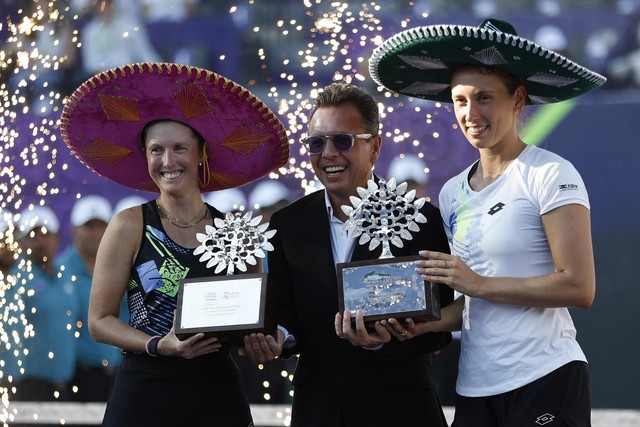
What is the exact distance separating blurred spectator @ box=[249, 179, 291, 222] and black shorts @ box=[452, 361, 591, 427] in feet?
6.93

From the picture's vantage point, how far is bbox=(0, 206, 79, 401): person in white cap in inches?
193

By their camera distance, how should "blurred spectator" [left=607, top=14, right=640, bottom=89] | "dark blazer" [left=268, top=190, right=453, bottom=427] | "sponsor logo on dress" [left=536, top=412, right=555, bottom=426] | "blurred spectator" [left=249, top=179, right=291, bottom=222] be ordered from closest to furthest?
1. "sponsor logo on dress" [left=536, top=412, right=555, bottom=426]
2. "dark blazer" [left=268, top=190, right=453, bottom=427]
3. "blurred spectator" [left=607, top=14, right=640, bottom=89]
4. "blurred spectator" [left=249, top=179, right=291, bottom=222]

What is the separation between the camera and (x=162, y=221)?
128 inches

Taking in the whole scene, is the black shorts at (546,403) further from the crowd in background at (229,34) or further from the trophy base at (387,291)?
the crowd in background at (229,34)

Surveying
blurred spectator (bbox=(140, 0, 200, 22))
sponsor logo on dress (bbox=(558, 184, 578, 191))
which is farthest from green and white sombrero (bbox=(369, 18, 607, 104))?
blurred spectator (bbox=(140, 0, 200, 22))

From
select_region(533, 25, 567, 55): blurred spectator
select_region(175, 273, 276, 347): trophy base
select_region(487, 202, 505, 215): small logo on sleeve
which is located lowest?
select_region(175, 273, 276, 347): trophy base

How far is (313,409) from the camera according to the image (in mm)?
3131

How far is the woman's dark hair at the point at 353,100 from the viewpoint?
3.33 m

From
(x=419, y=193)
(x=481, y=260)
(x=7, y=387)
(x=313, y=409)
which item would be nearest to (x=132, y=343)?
(x=313, y=409)

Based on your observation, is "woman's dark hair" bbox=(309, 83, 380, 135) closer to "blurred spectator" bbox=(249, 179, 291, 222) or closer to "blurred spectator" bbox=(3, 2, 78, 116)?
"blurred spectator" bbox=(249, 179, 291, 222)

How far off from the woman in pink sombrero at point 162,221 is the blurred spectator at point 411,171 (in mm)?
1194

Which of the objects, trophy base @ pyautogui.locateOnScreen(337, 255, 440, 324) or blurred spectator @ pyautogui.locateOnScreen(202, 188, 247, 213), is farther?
blurred spectator @ pyautogui.locateOnScreen(202, 188, 247, 213)

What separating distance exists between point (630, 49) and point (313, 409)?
2.41 meters

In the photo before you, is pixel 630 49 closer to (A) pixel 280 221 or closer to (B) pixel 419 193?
(B) pixel 419 193
